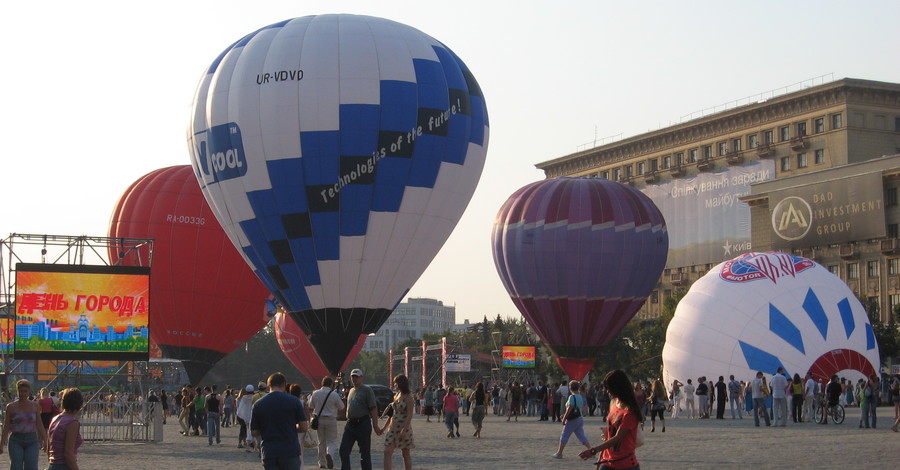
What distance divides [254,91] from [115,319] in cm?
836

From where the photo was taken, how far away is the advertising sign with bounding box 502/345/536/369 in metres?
73.0

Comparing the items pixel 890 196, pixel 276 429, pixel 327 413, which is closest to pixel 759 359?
pixel 327 413

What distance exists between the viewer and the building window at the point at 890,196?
278 feet

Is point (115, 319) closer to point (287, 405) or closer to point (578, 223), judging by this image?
point (287, 405)

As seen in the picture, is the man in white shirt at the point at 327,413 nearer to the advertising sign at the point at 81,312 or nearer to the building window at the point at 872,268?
the advertising sign at the point at 81,312

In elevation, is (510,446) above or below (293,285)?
below

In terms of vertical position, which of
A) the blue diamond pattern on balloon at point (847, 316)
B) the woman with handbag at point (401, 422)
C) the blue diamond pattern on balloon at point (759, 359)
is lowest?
the woman with handbag at point (401, 422)

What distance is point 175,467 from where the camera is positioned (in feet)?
68.8

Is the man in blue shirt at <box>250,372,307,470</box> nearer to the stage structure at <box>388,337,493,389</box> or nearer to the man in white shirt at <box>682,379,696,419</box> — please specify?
the man in white shirt at <box>682,379,696,419</box>

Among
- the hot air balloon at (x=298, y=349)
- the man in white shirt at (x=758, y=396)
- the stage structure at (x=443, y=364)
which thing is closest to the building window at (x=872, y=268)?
the stage structure at (x=443, y=364)

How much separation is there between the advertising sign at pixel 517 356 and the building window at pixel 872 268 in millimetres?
28721

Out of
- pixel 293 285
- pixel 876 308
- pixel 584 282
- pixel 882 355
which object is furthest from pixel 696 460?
pixel 876 308

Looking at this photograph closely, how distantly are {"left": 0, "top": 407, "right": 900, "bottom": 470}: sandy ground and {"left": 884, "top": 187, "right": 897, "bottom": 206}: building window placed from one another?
56.5 meters

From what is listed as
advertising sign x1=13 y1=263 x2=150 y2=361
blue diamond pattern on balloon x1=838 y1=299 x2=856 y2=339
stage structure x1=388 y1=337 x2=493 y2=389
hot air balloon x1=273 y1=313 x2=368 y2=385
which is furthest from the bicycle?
hot air balloon x1=273 y1=313 x2=368 y2=385
